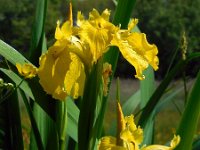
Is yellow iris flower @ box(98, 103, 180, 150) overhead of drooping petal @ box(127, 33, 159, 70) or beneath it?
beneath

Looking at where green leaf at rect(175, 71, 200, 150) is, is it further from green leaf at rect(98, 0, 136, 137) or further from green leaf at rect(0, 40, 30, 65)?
green leaf at rect(0, 40, 30, 65)

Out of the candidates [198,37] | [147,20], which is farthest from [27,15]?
[198,37]

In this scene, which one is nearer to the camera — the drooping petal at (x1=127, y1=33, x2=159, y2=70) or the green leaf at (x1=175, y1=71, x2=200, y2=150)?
the drooping petal at (x1=127, y1=33, x2=159, y2=70)

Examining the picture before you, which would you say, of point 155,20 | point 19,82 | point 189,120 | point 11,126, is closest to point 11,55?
point 19,82

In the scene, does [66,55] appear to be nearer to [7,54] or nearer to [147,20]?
[7,54]

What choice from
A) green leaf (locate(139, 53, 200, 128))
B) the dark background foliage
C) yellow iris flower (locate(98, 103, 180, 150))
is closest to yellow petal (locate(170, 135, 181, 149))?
yellow iris flower (locate(98, 103, 180, 150))

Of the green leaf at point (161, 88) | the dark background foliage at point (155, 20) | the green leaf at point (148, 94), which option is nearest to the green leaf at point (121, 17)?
the green leaf at point (161, 88)

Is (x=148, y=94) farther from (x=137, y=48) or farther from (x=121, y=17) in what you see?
(x=137, y=48)

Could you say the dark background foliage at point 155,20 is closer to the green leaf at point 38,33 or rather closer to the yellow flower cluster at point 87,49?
the green leaf at point 38,33
